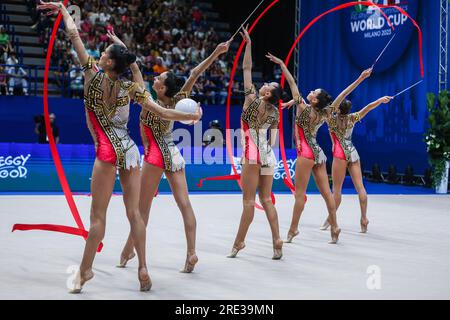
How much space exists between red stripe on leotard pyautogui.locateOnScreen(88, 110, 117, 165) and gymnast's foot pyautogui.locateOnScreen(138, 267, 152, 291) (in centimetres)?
82

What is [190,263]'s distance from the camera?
19.0 feet

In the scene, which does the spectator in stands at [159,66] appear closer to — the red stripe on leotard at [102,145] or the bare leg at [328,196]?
the bare leg at [328,196]

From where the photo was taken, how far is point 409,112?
16078 millimetres

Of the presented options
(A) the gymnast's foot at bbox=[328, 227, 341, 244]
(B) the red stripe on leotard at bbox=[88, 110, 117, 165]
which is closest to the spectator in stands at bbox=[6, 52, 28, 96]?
(A) the gymnast's foot at bbox=[328, 227, 341, 244]

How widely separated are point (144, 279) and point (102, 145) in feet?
3.33

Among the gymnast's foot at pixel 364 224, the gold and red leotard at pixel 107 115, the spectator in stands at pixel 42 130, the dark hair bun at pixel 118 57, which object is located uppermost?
the dark hair bun at pixel 118 57

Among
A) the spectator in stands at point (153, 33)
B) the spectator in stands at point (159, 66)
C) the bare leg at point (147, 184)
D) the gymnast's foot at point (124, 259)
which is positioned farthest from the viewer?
the spectator in stands at point (159, 66)

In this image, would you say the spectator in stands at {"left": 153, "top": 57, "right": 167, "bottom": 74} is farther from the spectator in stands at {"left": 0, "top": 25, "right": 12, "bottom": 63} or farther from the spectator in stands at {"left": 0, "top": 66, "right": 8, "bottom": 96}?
the spectator in stands at {"left": 0, "top": 66, "right": 8, "bottom": 96}

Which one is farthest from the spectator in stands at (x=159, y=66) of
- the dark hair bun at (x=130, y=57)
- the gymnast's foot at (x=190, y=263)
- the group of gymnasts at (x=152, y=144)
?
the dark hair bun at (x=130, y=57)

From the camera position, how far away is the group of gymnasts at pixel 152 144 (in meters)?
4.86

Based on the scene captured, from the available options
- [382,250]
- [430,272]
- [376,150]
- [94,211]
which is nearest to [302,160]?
[382,250]

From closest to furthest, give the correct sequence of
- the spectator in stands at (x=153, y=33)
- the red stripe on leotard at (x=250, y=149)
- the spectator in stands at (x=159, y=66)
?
the red stripe on leotard at (x=250, y=149), the spectator in stands at (x=153, y=33), the spectator in stands at (x=159, y=66)

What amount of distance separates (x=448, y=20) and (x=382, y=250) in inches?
361

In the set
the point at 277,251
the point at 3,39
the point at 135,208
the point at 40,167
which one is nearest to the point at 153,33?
the point at 3,39
